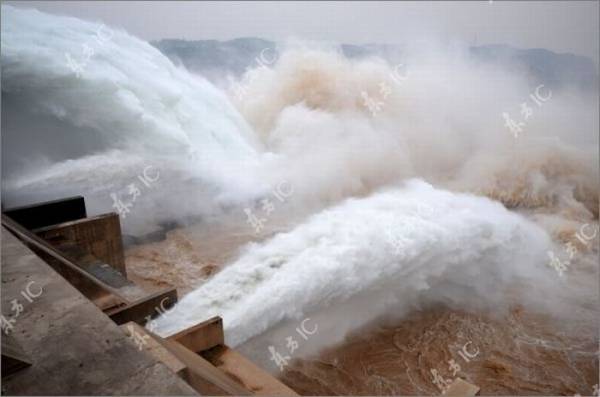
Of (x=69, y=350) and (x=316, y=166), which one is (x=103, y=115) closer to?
(x=316, y=166)

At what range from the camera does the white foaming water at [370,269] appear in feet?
24.2

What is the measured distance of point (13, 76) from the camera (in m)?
15.3

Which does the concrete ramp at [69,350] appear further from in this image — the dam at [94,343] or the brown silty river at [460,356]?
the brown silty river at [460,356]

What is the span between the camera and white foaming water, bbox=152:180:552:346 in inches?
290

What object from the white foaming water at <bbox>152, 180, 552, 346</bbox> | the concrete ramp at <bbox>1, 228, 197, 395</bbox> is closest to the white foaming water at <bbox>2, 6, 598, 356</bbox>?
the white foaming water at <bbox>152, 180, 552, 346</bbox>

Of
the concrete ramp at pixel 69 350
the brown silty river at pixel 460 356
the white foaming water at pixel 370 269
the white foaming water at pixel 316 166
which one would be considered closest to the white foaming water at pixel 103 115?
the white foaming water at pixel 316 166

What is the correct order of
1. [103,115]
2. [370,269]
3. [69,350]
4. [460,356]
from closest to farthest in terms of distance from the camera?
[69,350] → [460,356] → [370,269] → [103,115]

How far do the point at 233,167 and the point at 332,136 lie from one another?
17.3 ft

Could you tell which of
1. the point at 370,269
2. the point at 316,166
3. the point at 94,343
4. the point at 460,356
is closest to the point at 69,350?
the point at 94,343

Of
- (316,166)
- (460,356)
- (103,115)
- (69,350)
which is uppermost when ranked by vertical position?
(103,115)

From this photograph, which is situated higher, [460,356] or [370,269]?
[370,269]

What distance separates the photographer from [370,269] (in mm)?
8734

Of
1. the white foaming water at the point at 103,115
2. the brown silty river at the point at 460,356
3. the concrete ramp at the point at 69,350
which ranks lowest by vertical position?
the brown silty river at the point at 460,356

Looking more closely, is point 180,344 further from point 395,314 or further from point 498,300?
point 498,300
